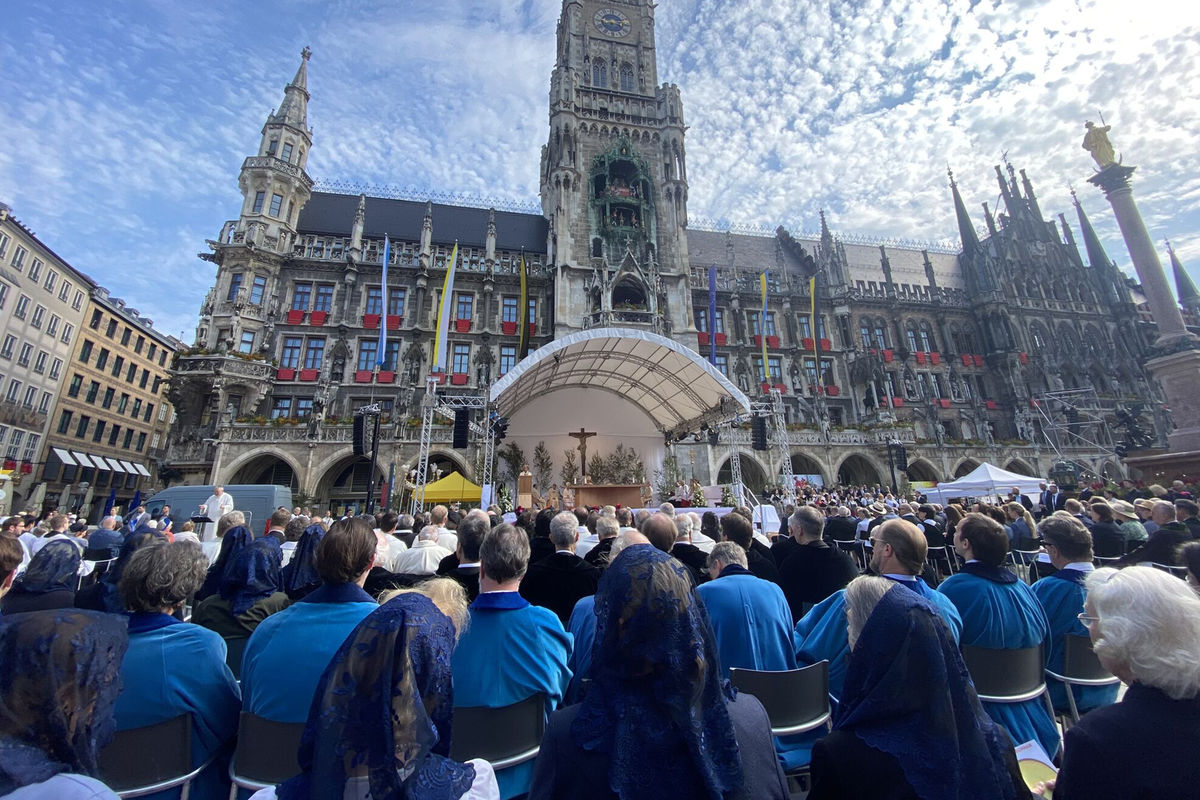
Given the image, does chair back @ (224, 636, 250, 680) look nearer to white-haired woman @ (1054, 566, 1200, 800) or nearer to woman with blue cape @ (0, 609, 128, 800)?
woman with blue cape @ (0, 609, 128, 800)

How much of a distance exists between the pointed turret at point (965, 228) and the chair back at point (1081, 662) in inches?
2031

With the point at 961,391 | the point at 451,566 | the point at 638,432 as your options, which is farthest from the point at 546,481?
the point at 961,391

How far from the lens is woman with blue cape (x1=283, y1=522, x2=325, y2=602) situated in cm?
494

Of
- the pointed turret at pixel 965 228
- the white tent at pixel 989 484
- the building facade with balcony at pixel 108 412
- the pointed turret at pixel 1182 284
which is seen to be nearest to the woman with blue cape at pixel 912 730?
the white tent at pixel 989 484

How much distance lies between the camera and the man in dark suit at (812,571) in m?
4.69

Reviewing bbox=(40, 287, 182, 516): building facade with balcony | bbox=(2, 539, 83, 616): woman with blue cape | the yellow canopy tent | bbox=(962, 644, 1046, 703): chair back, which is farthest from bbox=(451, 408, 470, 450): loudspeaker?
bbox=(40, 287, 182, 516): building facade with balcony

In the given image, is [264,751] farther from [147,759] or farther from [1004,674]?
[1004,674]

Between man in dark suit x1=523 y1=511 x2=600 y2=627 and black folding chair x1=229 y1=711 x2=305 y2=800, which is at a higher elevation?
man in dark suit x1=523 y1=511 x2=600 y2=627

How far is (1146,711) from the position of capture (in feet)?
5.48

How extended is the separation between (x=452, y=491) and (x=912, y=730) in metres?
19.9

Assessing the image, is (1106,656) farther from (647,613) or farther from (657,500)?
(657,500)

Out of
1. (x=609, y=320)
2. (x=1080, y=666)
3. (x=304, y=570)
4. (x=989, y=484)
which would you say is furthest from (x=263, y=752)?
(x=609, y=320)

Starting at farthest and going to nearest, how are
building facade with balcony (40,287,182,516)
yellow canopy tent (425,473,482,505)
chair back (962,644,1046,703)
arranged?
building facade with balcony (40,287,182,516)
yellow canopy tent (425,473,482,505)
chair back (962,644,1046,703)

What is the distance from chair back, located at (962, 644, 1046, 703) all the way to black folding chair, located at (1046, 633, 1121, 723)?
0.51m
